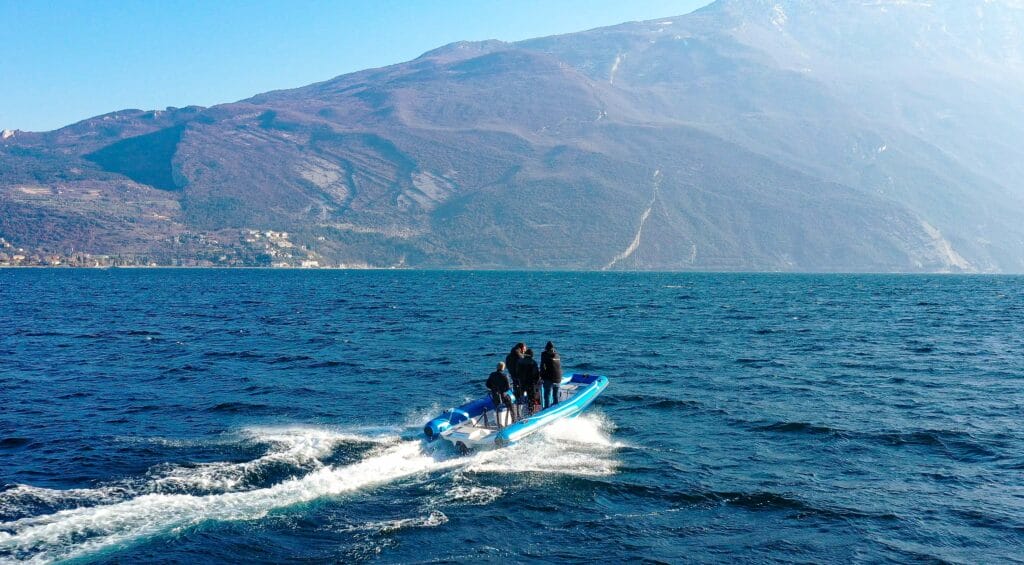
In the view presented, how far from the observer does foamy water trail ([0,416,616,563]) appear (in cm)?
1343

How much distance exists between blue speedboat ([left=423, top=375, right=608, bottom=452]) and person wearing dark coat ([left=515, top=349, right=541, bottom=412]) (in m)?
0.74

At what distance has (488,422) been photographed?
71.6 feet

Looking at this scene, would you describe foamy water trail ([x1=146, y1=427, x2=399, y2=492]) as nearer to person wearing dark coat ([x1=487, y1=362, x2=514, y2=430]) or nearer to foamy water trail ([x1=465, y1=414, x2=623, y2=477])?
person wearing dark coat ([x1=487, y1=362, x2=514, y2=430])

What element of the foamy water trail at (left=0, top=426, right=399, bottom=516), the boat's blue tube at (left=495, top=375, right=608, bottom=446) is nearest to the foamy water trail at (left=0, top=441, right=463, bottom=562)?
the foamy water trail at (left=0, top=426, right=399, bottom=516)

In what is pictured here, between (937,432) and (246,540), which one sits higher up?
(246,540)

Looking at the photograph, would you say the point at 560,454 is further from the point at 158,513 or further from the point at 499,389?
the point at 158,513

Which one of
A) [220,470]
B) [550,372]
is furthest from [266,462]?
[550,372]

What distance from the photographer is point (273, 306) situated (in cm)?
7194

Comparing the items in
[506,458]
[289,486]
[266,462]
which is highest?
[266,462]

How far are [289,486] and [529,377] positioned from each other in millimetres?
8024

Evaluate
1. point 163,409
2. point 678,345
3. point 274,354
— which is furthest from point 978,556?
point 274,354

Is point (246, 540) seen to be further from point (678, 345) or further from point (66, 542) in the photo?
point (678, 345)

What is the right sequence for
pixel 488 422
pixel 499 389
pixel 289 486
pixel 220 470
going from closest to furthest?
pixel 289 486
pixel 220 470
pixel 499 389
pixel 488 422

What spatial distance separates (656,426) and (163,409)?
16257mm
